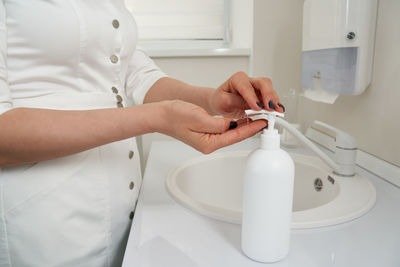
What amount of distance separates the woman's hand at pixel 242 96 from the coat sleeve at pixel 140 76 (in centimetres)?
23

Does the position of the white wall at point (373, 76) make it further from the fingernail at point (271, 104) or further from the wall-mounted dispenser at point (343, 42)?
the fingernail at point (271, 104)

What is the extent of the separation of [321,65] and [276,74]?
321mm

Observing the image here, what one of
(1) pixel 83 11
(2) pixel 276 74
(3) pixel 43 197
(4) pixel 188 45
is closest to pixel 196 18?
(4) pixel 188 45

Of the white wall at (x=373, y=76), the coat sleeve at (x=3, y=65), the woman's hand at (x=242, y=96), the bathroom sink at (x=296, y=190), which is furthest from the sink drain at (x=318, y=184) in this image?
the coat sleeve at (x=3, y=65)

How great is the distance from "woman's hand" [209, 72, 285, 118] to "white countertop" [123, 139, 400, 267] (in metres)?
0.23

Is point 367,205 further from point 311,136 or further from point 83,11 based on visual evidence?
point 83,11

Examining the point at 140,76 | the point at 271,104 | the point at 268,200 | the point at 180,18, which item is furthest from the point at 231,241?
the point at 180,18

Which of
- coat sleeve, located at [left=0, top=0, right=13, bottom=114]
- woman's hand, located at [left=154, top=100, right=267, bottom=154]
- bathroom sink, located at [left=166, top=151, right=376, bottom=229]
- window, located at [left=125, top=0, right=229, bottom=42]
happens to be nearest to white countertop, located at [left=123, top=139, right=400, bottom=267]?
bathroom sink, located at [left=166, top=151, right=376, bottom=229]

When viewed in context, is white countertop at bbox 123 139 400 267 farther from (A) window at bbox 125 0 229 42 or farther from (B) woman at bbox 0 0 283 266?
(A) window at bbox 125 0 229 42

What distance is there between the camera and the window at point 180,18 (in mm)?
1475

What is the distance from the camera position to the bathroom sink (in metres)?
0.55

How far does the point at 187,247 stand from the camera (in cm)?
48

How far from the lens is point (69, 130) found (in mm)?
472

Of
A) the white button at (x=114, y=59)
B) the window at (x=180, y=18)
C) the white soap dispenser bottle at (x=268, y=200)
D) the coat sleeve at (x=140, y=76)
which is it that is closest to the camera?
the white soap dispenser bottle at (x=268, y=200)
